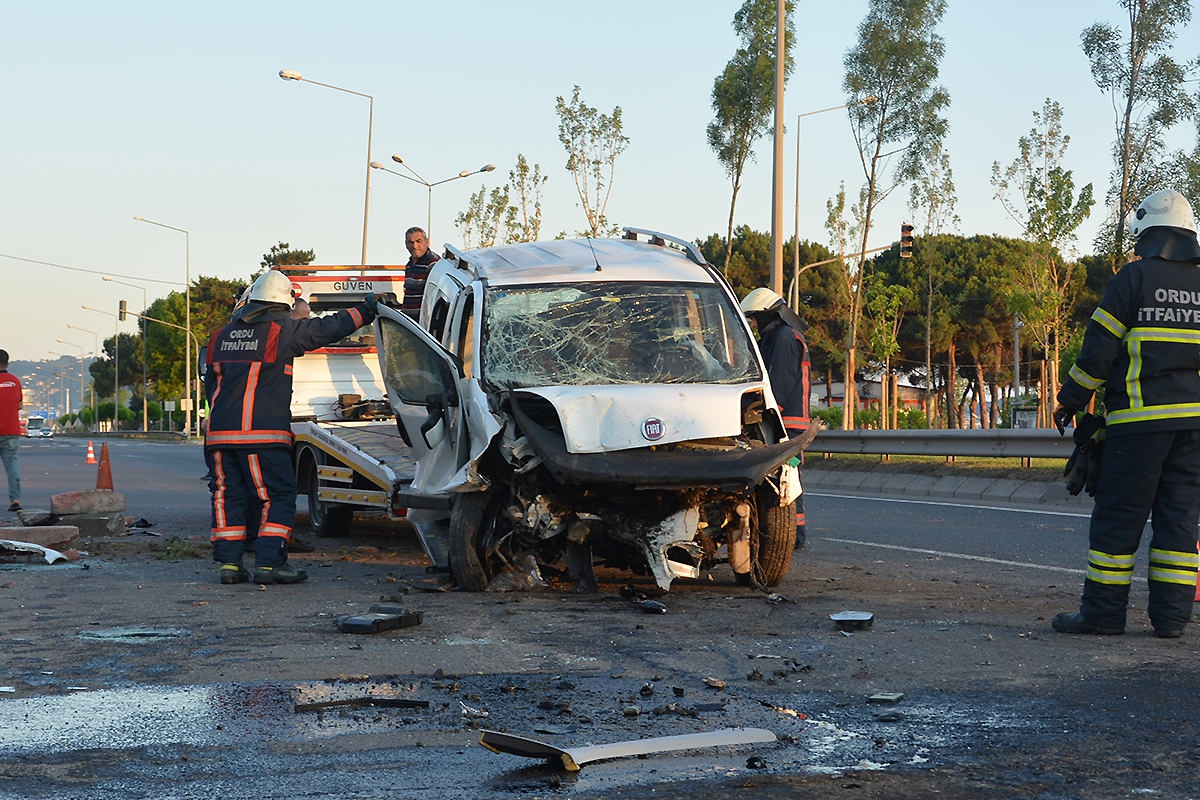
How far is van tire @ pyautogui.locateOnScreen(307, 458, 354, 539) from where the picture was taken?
36.5ft

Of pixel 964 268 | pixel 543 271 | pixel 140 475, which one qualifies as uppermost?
pixel 964 268

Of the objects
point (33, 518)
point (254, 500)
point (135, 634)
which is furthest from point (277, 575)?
point (33, 518)

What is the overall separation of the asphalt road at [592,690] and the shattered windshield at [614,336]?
4.24 ft

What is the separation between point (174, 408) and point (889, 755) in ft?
279

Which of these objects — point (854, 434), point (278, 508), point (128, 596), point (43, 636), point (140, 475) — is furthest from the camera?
point (140, 475)

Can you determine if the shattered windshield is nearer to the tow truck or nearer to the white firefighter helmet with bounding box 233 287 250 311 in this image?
the tow truck

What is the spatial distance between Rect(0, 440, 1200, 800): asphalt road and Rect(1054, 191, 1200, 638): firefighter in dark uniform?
Result: 1.00ft

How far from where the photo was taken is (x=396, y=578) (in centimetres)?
839

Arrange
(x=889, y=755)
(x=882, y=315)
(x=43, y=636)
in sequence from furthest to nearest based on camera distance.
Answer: (x=882, y=315) < (x=43, y=636) < (x=889, y=755)

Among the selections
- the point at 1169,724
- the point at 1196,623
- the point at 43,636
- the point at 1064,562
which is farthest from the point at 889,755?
the point at 1064,562

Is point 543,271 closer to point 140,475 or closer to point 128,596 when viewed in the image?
point 128,596

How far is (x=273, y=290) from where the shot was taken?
848 centimetres

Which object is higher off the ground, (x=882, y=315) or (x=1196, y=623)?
(x=882, y=315)

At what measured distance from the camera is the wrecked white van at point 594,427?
698 centimetres
